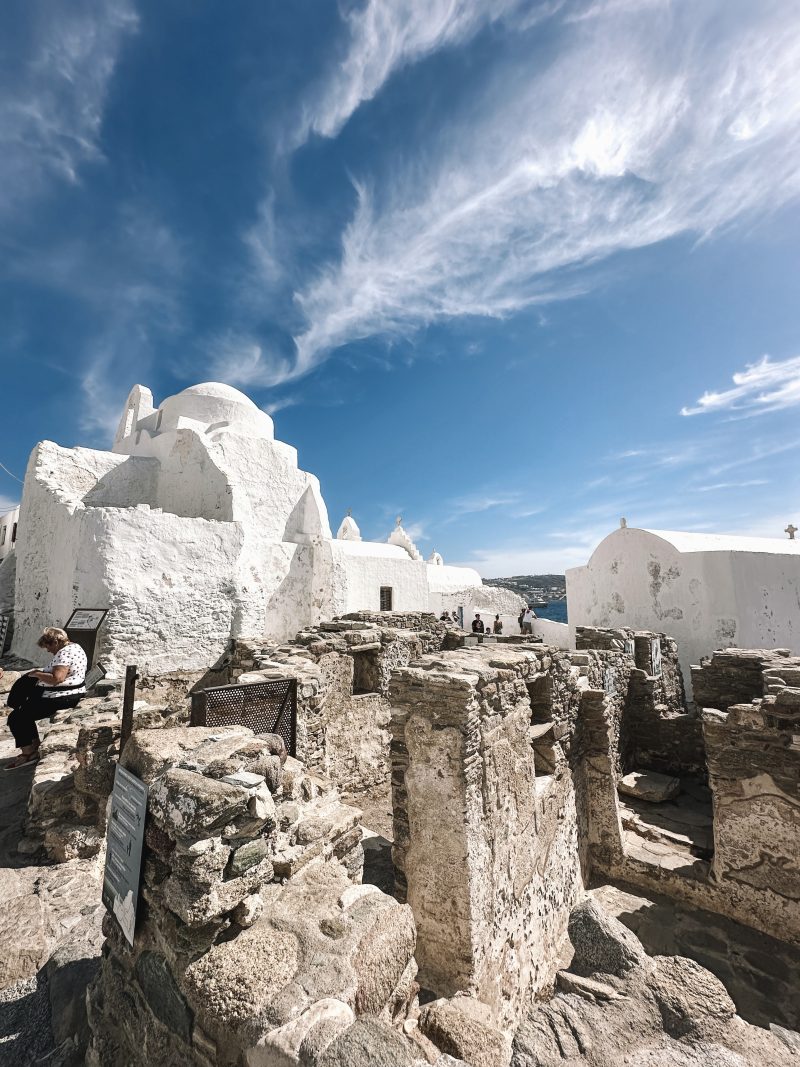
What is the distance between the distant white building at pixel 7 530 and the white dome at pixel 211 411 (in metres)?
6.69

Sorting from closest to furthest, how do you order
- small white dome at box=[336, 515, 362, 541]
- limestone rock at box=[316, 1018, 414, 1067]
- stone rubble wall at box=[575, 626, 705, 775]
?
limestone rock at box=[316, 1018, 414, 1067]
stone rubble wall at box=[575, 626, 705, 775]
small white dome at box=[336, 515, 362, 541]

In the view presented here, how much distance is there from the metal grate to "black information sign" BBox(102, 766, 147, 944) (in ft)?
4.90

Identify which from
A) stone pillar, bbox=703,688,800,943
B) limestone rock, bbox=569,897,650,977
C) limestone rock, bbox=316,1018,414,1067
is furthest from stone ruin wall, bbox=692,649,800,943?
limestone rock, bbox=316,1018,414,1067

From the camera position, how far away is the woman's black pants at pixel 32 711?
196 inches

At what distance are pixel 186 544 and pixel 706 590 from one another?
13822 mm

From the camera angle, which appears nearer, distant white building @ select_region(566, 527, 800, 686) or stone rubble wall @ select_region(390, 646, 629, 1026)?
stone rubble wall @ select_region(390, 646, 629, 1026)

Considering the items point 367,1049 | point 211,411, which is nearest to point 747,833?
point 367,1049

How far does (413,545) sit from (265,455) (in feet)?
45.0

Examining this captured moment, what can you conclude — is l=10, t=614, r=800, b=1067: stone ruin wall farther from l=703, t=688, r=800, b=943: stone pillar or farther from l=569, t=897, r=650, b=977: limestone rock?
l=569, t=897, r=650, b=977: limestone rock

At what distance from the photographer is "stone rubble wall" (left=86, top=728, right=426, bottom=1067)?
1.63 meters

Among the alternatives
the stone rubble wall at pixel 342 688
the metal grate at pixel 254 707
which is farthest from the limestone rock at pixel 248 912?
the stone rubble wall at pixel 342 688

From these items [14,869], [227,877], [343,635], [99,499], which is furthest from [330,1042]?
[99,499]

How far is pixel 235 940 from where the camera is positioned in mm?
1909

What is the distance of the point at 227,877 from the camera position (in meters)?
1.96
